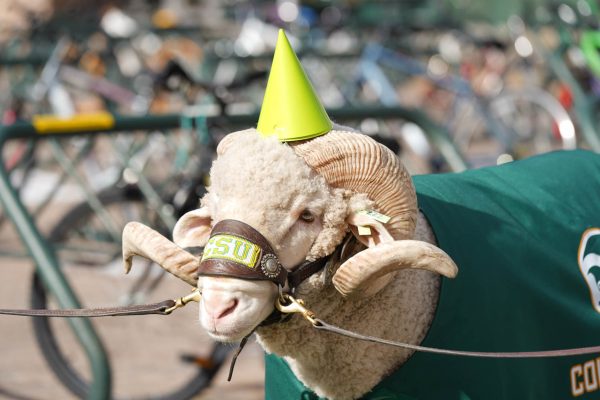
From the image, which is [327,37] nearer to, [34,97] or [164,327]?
[34,97]

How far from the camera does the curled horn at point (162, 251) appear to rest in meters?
2.51

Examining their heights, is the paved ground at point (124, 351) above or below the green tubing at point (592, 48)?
below

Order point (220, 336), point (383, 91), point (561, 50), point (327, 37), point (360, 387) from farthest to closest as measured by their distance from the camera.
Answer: point (327, 37)
point (383, 91)
point (561, 50)
point (360, 387)
point (220, 336)

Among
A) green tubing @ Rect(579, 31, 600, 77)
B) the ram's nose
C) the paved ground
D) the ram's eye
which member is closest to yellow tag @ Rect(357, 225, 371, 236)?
the ram's eye

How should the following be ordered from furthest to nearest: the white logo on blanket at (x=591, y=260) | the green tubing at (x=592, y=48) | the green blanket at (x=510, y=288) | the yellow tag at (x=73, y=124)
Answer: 1. the green tubing at (x=592, y=48)
2. the yellow tag at (x=73, y=124)
3. the white logo on blanket at (x=591, y=260)
4. the green blanket at (x=510, y=288)

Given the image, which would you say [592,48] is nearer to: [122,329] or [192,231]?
[122,329]

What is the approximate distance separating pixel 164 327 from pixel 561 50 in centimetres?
332

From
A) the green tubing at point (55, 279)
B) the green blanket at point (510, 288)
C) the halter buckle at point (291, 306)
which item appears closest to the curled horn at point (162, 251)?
the halter buckle at point (291, 306)

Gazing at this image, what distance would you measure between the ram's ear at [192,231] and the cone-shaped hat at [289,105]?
0.95ft

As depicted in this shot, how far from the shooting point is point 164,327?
19.7 ft

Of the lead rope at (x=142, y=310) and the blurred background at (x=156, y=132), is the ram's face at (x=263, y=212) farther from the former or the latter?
the blurred background at (x=156, y=132)

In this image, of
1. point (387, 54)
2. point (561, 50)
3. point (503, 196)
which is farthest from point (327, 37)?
point (503, 196)

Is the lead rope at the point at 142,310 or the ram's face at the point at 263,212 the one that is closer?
the ram's face at the point at 263,212

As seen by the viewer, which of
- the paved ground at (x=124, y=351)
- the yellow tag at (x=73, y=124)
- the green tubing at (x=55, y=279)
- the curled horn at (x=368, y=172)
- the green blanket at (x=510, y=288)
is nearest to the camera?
the curled horn at (x=368, y=172)
